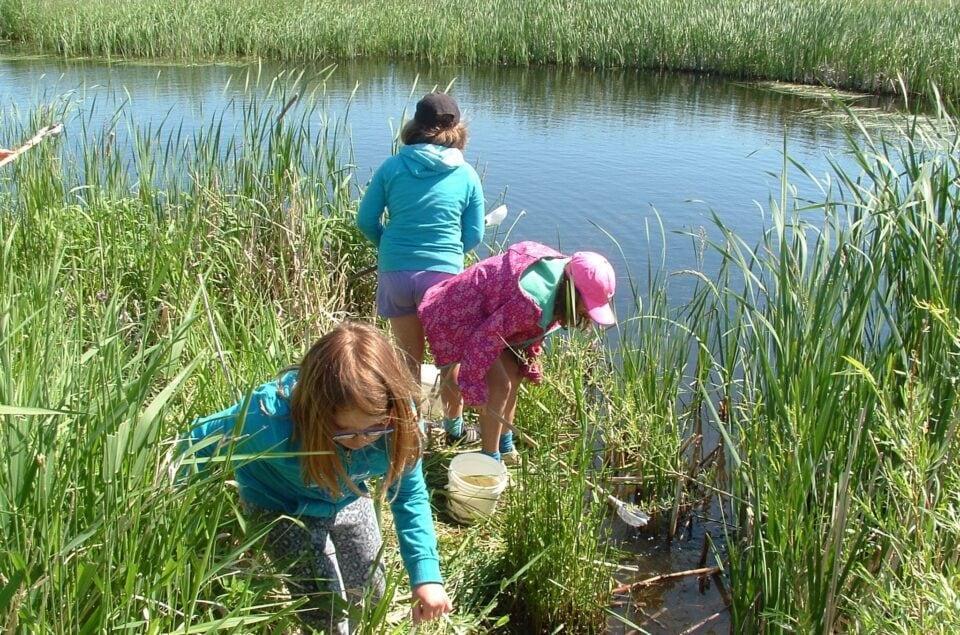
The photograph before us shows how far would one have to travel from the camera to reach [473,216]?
3447 mm

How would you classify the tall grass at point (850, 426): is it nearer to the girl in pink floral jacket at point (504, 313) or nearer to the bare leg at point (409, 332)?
the girl in pink floral jacket at point (504, 313)

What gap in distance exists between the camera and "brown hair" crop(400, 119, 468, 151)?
131 inches

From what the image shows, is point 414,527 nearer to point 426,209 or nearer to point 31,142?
point 31,142

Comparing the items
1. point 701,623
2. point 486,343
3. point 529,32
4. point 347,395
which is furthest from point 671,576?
point 529,32

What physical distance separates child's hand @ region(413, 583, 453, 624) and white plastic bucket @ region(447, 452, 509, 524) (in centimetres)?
88

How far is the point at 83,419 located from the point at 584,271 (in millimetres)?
1659

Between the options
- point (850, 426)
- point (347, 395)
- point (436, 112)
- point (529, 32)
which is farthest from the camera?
point (529, 32)

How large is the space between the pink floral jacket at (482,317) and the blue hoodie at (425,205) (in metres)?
0.26

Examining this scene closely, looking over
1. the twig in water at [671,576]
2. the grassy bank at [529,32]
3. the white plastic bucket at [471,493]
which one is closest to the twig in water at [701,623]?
the twig in water at [671,576]

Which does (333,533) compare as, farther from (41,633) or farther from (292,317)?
(292,317)

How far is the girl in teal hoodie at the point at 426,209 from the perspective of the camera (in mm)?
3314

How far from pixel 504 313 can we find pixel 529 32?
12.3 metres

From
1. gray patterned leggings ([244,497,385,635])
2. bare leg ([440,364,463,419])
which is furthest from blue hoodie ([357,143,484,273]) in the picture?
gray patterned leggings ([244,497,385,635])

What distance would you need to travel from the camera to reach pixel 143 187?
12.9 feet
